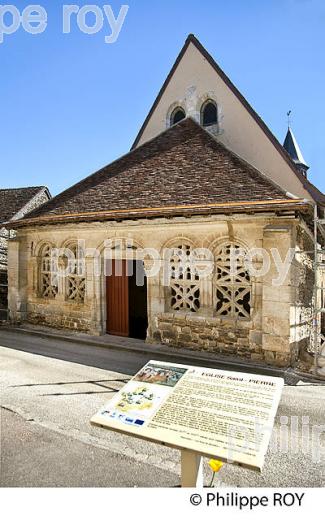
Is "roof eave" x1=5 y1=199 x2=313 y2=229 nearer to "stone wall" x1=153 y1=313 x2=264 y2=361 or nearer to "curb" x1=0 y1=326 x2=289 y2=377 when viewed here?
"stone wall" x1=153 y1=313 x2=264 y2=361

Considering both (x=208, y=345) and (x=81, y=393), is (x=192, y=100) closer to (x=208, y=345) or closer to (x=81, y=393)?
(x=208, y=345)

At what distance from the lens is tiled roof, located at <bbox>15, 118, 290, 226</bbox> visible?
294 inches

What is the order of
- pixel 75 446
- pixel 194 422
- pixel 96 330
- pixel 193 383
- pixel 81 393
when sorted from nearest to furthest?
pixel 194 422 → pixel 193 383 → pixel 75 446 → pixel 81 393 → pixel 96 330

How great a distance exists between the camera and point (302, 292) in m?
8.00

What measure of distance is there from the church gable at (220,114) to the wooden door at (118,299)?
5.32 metres

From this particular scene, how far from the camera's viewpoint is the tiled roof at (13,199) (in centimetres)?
1680

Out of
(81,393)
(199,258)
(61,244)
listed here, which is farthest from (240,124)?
(81,393)

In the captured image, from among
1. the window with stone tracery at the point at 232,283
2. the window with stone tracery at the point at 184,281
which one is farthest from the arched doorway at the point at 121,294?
the window with stone tracery at the point at 232,283

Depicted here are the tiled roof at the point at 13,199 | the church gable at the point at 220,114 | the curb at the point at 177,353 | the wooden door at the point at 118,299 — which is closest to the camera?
the curb at the point at 177,353

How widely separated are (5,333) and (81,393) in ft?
18.7

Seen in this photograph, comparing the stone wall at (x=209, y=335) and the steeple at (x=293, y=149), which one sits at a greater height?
the steeple at (x=293, y=149)

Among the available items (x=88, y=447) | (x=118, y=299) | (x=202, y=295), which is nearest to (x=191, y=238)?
(x=202, y=295)

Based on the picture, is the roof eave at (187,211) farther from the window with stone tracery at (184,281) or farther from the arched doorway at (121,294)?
the arched doorway at (121,294)

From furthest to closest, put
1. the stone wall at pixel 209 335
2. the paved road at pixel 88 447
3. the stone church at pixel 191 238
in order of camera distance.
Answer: the stone wall at pixel 209 335, the stone church at pixel 191 238, the paved road at pixel 88 447
